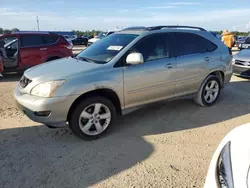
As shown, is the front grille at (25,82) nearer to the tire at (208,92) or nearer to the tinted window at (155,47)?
the tinted window at (155,47)

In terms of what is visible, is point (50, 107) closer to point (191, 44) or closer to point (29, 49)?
point (191, 44)

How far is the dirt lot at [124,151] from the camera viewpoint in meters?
2.87

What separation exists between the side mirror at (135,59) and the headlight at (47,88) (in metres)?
1.08

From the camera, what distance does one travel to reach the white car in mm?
1569

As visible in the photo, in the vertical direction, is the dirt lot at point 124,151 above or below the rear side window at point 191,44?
below

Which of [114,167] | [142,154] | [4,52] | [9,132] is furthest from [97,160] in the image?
[4,52]

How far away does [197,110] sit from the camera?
511 cm

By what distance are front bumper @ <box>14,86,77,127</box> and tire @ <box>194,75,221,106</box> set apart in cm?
282

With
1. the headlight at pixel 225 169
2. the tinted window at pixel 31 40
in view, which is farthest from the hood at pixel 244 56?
the headlight at pixel 225 169

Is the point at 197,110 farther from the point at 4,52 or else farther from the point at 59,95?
the point at 4,52

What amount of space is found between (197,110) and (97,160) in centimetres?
267

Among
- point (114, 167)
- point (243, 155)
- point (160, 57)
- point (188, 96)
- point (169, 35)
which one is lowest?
point (114, 167)

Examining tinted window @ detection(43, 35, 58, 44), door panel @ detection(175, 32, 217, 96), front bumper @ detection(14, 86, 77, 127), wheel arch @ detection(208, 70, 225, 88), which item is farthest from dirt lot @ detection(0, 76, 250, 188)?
tinted window @ detection(43, 35, 58, 44)

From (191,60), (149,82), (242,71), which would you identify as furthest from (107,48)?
(242,71)
